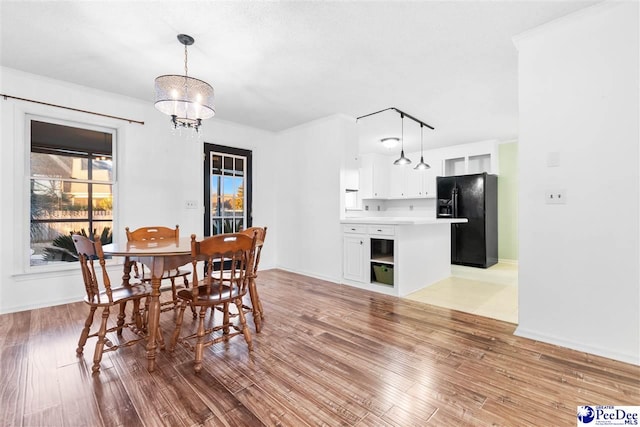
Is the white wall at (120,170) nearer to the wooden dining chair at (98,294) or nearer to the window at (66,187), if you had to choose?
the window at (66,187)

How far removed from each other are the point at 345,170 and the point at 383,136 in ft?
5.82

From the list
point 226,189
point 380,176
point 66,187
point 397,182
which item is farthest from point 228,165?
point 397,182

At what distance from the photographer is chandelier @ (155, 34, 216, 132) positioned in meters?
2.35

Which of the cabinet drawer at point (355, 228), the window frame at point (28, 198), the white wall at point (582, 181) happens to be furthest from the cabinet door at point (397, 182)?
the window frame at point (28, 198)

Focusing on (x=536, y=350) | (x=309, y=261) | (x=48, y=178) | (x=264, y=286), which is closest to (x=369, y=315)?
(x=536, y=350)

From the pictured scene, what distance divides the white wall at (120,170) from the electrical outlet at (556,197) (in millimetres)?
4119

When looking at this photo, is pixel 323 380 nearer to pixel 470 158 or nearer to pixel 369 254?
pixel 369 254

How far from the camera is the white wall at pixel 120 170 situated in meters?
3.10

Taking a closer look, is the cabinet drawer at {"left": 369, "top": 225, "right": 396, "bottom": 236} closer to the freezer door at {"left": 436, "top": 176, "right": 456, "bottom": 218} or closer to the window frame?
the freezer door at {"left": 436, "top": 176, "right": 456, "bottom": 218}

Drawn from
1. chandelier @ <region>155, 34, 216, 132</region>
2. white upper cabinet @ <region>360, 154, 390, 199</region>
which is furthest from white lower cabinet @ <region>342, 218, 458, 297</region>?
white upper cabinet @ <region>360, 154, 390, 199</region>

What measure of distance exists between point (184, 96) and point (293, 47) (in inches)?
41.3

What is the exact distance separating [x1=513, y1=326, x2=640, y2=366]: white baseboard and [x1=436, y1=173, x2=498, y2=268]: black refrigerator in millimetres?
3173

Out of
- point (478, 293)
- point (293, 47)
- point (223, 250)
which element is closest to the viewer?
point (223, 250)

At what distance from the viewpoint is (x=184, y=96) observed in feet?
7.77
